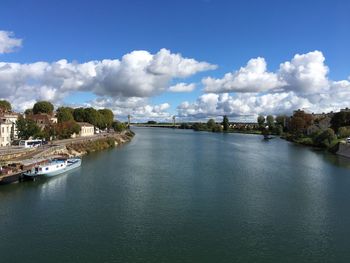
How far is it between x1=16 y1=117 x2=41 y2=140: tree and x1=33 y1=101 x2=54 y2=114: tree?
34997 millimetres

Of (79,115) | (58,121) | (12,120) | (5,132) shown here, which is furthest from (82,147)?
(79,115)

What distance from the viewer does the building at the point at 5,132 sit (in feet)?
168

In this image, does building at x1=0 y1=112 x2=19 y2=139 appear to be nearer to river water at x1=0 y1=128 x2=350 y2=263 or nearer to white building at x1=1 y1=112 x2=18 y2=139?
white building at x1=1 y1=112 x2=18 y2=139

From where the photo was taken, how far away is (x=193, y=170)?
138 feet

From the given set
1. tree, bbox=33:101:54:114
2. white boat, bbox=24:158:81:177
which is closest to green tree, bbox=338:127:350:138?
white boat, bbox=24:158:81:177

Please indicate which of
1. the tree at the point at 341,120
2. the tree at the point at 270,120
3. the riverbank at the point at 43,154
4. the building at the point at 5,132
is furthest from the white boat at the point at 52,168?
the tree at the point at 270,120

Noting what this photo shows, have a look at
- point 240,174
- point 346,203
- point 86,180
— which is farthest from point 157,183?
point 346,203

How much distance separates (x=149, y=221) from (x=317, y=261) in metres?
9.62

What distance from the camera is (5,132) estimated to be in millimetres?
52344

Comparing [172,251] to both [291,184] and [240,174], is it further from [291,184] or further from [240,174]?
[240,174]

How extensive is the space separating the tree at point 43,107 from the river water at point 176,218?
56954mm

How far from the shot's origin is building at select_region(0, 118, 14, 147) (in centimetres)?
5134

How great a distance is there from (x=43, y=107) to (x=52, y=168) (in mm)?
58452

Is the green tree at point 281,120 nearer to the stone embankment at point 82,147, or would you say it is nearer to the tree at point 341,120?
the tree at point 341,120
